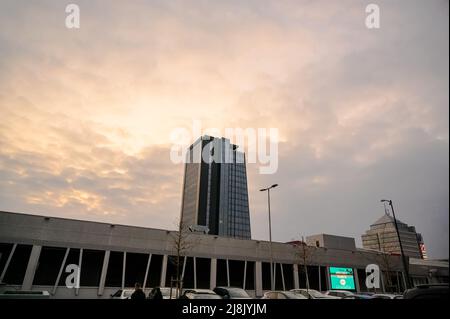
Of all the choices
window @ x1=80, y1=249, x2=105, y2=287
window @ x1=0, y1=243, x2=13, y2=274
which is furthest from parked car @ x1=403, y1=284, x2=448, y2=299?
window @ x1=0, y1=243, x2=13, y2=274

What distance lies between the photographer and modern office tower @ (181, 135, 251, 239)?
11644 centimetres

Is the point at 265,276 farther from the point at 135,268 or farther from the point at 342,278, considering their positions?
the point at 135,268

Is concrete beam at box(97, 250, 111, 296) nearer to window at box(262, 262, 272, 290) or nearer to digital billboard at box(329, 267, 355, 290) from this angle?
window at box(262, 262, 272, 290)

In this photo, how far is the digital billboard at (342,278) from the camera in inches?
1501

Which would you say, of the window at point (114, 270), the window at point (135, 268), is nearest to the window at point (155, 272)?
the window at point (135, 268)

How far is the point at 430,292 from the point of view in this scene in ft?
11.1

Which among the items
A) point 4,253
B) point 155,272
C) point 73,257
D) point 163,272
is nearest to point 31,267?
point 4,253

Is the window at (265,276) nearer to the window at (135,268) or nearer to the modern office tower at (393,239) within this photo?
the window at (135,268)

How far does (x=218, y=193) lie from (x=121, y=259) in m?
92.7
